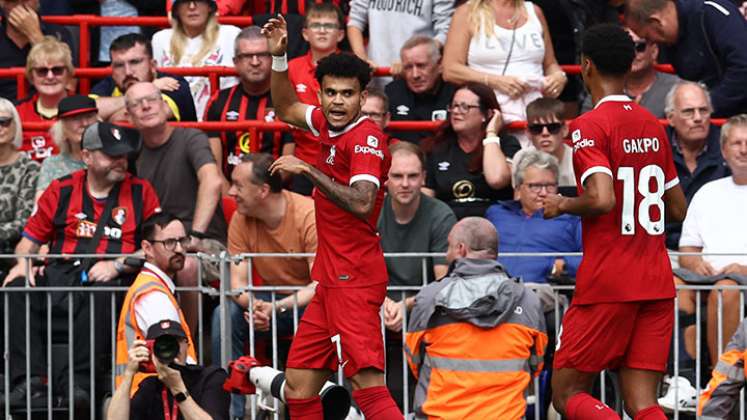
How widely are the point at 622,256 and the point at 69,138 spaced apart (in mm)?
4662

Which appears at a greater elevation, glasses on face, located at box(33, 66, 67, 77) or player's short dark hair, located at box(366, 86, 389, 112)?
glasses on face, located at box(33, 66, 67, 77)

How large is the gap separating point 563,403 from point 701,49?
14.7ft

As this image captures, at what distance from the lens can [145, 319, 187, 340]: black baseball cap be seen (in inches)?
328

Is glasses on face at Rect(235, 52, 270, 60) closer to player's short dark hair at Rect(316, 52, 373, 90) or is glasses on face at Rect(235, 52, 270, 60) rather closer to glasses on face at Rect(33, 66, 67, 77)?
glasses on face at Rect(33, 66, 67, 77)

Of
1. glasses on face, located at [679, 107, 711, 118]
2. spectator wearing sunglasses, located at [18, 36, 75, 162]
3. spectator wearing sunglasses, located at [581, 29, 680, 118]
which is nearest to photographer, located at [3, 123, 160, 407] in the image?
spectator wearing sunglasses, located at [18, 36, 75, 162]

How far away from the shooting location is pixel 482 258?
27.9 ft

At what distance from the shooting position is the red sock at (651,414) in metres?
7.68

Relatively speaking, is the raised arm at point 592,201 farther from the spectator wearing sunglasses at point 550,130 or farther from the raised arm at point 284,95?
A: the spectator wearing sunglasses at point 550,130

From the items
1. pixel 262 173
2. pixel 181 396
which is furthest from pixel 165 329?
pixel 262 173

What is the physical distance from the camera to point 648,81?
11.7 metres

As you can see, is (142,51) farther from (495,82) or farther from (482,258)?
(482,258)

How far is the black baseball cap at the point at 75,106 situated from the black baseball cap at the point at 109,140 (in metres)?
0.64

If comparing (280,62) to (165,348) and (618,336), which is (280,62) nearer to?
(165,348)

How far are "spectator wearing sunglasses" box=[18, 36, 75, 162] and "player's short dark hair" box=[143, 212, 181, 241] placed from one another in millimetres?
2368
